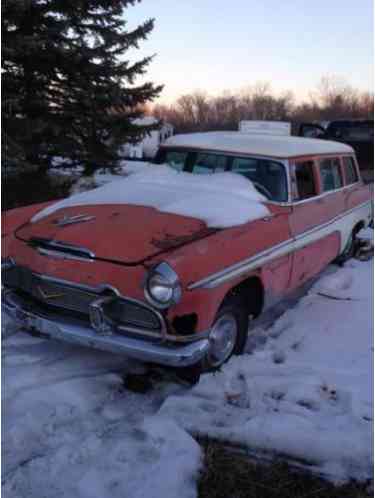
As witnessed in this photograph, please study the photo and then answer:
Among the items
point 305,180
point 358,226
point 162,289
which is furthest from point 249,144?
point 358,226

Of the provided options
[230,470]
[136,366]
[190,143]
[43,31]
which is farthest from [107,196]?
[43,31]

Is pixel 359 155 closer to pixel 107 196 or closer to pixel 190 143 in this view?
pixel 190 143

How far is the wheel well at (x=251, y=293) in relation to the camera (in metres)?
3.54

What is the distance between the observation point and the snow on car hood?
12.1 feet

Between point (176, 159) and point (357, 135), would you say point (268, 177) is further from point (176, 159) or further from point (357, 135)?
point (357, 135)

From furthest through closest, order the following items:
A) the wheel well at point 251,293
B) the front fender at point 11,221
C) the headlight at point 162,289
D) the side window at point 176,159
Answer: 1. the side window at point 176,159
2. the front fender at point 11,221
3. the wheel well at point 251,293
4. the headlight at point 162,289

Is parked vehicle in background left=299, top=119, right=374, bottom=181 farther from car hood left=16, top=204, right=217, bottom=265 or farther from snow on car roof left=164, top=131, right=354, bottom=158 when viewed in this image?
car hood left=16, top=204, right=217, bottom=265

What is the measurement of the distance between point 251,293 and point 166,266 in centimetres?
109

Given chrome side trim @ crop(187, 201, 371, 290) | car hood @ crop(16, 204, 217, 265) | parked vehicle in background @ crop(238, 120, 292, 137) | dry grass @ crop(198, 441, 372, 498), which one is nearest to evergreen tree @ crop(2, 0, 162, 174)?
parked vehicle in background @ crop(238, 120, 292, 137)

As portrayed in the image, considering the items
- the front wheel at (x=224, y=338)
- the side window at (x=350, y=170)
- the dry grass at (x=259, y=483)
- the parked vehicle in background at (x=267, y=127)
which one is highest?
the parked vehicle in background at (x=267, y=127)

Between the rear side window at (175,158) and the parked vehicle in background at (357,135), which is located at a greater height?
the parked vehicle in background at (357,135)

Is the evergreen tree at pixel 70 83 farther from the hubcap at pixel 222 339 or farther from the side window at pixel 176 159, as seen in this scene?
the hubcap at pixel 222 339

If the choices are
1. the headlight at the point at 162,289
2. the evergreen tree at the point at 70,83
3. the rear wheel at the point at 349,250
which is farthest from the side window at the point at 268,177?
the evergreen tree at the point at 70,83

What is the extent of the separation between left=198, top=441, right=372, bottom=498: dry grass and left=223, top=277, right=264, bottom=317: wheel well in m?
1.28
